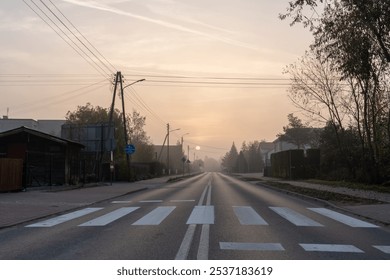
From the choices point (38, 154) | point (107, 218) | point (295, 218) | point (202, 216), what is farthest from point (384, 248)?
point (38, 154)

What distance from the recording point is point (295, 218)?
13320mm

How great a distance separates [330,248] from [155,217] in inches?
247

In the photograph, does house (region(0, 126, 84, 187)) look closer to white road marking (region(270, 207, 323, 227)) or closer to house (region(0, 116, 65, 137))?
white road marking (region(270, 207, 323, 227))

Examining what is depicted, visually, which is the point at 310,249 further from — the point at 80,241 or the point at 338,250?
the point at 80,241

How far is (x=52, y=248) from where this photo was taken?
844cm

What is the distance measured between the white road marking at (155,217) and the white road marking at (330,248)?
4.70m

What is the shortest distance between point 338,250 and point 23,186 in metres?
20.4

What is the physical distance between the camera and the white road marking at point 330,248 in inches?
327

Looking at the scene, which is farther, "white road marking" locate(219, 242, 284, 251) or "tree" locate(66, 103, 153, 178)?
"tree" locate(66, 103, 153, 178)

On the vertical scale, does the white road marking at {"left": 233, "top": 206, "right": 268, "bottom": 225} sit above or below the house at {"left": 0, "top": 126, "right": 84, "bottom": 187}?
below

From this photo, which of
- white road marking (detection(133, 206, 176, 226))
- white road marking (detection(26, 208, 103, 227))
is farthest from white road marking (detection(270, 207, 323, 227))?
white road marking (detection(26, 208, 103, 227))

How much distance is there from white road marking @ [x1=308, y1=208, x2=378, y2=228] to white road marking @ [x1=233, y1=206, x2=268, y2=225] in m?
2.21

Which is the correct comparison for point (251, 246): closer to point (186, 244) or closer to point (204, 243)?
point (204, 243)

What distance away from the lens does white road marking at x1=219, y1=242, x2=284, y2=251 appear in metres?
8.34
